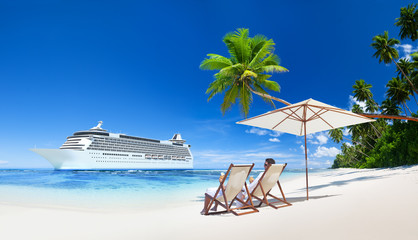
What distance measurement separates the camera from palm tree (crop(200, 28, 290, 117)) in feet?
31.7

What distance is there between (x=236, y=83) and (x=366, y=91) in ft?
81.5

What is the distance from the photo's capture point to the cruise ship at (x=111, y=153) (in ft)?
107

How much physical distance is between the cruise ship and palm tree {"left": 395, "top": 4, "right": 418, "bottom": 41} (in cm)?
3738

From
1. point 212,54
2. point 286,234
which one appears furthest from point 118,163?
point 286,234

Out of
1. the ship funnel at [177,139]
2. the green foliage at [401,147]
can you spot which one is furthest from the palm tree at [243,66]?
the ship funnel at [177,139]

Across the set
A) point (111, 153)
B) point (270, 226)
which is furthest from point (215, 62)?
point (111, 153)

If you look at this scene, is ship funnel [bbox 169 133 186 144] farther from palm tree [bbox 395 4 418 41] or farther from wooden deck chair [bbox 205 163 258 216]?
wooden deck chair [bbox 205 163 258 216]

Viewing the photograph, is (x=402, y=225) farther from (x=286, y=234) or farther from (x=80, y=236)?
(x=80, y=236)

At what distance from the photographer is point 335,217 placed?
273 cm

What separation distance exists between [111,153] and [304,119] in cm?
3655

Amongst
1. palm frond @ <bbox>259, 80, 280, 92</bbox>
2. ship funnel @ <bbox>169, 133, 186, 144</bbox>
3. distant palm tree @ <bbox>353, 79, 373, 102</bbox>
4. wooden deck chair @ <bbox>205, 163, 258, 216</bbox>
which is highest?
distant palm tree @ <bbox>353, 79, 373, 102</bbox>

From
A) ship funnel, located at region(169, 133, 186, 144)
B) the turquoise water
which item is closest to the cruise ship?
ship funnel, located at region(169, 133, 186, 144)

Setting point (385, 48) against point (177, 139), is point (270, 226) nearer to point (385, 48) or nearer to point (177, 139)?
point (385, 48)

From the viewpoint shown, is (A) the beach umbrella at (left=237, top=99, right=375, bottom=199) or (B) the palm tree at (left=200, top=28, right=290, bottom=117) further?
(B) the palm tree at (left=200, top=28, right=290, bottom=117)
